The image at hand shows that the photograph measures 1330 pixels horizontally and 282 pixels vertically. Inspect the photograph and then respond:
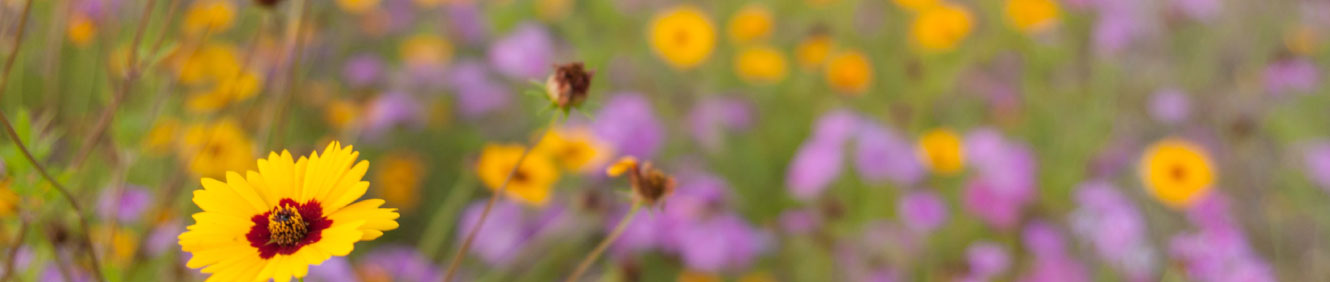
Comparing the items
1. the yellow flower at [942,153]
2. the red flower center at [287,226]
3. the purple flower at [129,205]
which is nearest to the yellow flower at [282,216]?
the red flower center at [287,226]

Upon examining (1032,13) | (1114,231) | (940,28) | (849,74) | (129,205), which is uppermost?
(1032,13)

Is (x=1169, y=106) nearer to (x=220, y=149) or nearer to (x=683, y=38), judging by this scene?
(x=683, y=38)

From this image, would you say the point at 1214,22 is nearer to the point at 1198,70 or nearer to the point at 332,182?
the point at 1198,70

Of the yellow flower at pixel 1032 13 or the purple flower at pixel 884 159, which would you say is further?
the yellow flower at pixel 1032 13

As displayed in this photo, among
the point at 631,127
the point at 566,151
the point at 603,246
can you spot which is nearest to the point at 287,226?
the point at 603,246

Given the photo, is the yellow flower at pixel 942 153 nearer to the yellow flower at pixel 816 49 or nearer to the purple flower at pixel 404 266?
the yellow flower at pixel 816 49
